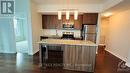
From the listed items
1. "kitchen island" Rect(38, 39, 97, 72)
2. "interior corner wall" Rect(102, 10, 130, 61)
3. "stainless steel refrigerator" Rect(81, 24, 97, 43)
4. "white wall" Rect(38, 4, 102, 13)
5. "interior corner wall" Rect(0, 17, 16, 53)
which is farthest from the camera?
"stainless steel refrigerator" Rect(81, 24, 97, 43)

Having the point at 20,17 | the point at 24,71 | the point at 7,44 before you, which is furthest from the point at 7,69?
the point at 20,17

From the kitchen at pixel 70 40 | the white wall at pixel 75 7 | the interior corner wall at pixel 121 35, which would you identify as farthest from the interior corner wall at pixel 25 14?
the interior corner wall at pixel 121 35

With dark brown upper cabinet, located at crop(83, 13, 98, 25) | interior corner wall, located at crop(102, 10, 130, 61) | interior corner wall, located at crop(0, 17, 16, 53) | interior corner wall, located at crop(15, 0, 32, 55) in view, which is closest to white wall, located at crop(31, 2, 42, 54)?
interior corner wall, located at crop(15, 0, 32, 55)

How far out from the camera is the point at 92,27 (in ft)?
16.7

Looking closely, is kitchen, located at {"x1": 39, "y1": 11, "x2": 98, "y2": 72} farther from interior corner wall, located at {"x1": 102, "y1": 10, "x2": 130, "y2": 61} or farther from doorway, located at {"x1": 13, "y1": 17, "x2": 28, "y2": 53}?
interior corner wall, located at {"x1": 102, "y1": 10, "x2": 130, "y2": 61}

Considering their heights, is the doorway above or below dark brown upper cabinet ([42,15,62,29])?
below

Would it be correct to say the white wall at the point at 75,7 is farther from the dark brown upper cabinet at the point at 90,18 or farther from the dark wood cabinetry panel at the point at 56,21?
the dark wood cabinetry panel at the point at 56,21

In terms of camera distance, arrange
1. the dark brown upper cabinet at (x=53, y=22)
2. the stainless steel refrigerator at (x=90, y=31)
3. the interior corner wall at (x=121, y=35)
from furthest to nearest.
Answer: the dark brown upper cabinet at (x=53, y=22)
the stainless steel refrigerator at (x=90, y=31)
the interior corner wall at (x=121, y=35)

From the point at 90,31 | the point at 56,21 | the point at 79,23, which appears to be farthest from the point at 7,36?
the point at 90,31

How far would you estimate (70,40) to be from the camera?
3898mm

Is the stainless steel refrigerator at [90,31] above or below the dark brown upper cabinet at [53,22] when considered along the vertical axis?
below

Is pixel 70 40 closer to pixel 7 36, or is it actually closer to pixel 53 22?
pixel 53 22

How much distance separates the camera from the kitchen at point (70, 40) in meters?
3.18

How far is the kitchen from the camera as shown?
3176mm
